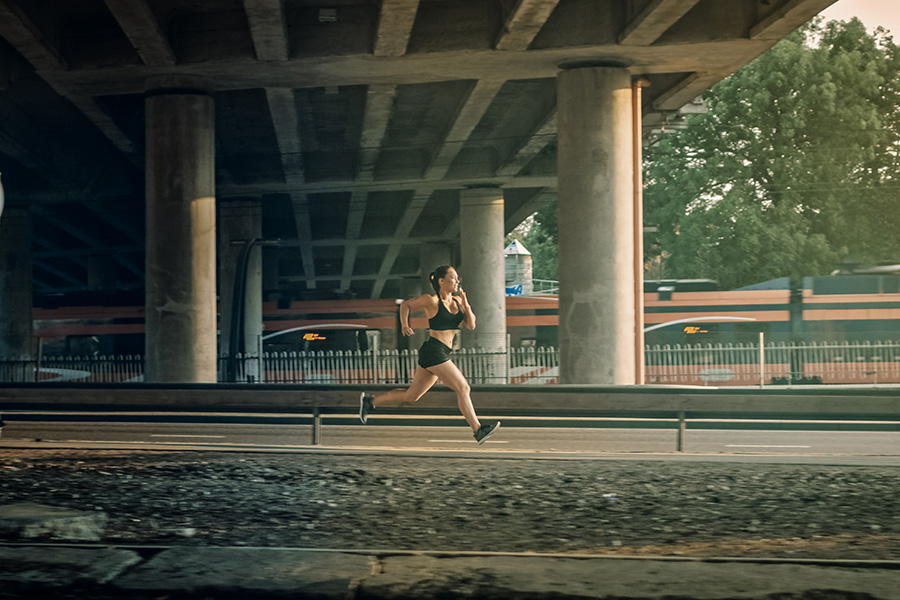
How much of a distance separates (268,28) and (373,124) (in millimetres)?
9522

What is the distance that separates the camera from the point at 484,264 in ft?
118

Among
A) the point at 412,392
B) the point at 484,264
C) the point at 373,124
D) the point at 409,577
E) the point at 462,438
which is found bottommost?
the point at 462,438

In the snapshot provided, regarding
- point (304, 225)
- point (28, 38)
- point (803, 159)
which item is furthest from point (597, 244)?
point (803, 159)

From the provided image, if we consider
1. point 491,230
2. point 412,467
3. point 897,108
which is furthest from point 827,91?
point 412,467

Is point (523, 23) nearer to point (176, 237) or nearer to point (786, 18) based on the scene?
point (786, 18)

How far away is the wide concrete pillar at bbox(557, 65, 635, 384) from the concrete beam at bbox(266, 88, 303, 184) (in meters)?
7.45

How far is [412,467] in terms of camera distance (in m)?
10.2

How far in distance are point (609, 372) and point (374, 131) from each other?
12.5 m

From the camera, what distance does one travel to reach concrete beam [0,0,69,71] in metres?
16.9

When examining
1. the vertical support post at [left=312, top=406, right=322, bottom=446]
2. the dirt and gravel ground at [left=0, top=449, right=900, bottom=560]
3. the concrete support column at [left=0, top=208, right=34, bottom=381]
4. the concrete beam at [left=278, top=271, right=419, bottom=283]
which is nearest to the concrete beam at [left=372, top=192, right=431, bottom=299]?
the concrete beam at [left=278, top=271, right=419, bottom=283]

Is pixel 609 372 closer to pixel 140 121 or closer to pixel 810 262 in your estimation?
pixel 140 121

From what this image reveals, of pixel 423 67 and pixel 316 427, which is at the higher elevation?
pixel 423 67

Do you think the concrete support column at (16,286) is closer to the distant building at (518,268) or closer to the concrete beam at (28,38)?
the concrete beam at (28,38)

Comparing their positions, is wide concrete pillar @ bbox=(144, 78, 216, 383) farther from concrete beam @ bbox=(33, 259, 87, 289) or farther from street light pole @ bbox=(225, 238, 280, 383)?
concrete beam @ bbox=(33, 259, 87, 289)
